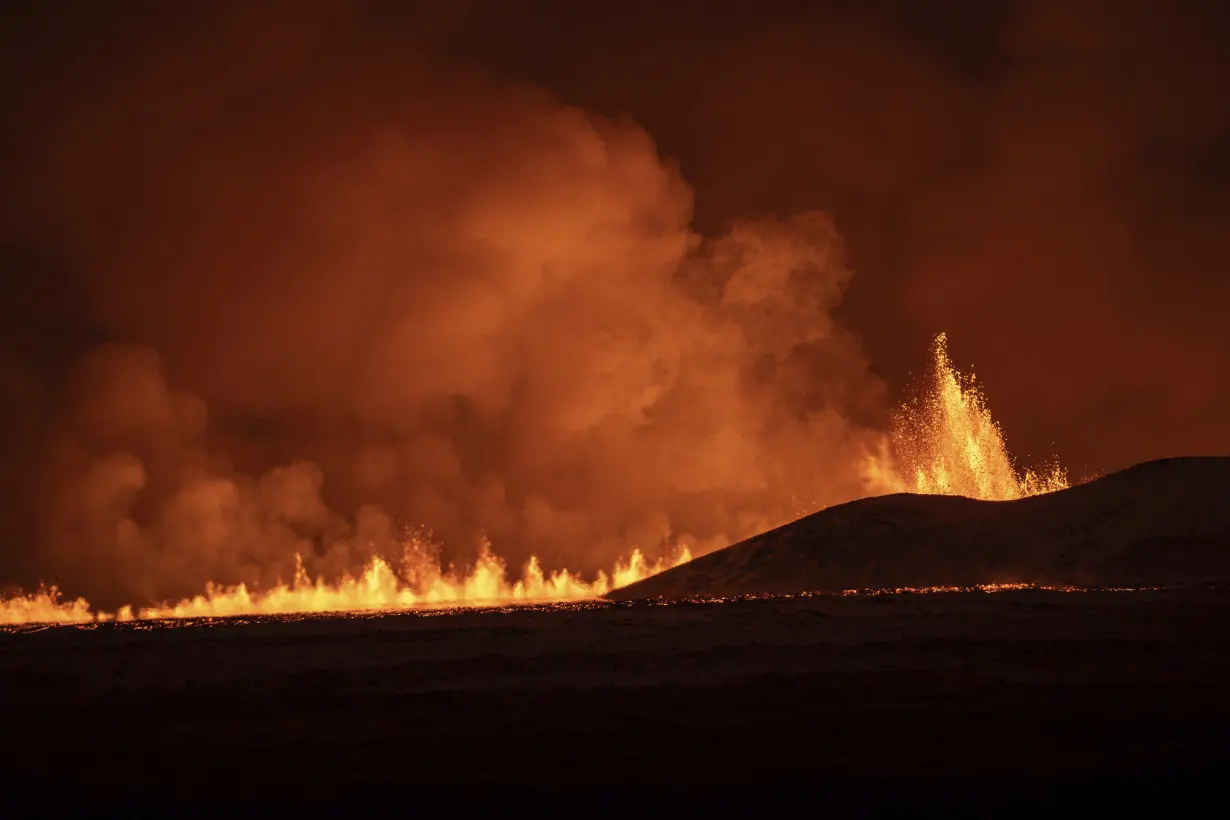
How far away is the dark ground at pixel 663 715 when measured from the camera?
14.6 metres

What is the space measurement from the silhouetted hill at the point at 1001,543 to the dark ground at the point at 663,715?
12.9m

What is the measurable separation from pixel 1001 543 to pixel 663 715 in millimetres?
40356

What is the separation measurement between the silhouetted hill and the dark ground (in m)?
12.9

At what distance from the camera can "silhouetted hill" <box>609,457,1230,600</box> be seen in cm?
4991

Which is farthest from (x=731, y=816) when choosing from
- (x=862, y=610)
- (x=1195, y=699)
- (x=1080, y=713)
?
(x=862, y=610)

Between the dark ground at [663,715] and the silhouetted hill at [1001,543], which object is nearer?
the dark ground at [663,715]

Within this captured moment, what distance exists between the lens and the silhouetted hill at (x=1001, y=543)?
49.9 meters

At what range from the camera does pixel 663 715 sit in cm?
2030

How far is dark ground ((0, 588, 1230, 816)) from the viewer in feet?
47.8

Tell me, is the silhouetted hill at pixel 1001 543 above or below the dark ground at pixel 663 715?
above

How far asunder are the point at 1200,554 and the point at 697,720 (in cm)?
3824

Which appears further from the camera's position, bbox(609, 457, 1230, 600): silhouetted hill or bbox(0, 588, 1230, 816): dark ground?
bbox(609, 457, 1230, 600): silhouetted hill

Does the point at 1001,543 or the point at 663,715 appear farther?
the point at 1001,543

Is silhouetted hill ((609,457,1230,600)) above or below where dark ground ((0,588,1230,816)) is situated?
above
